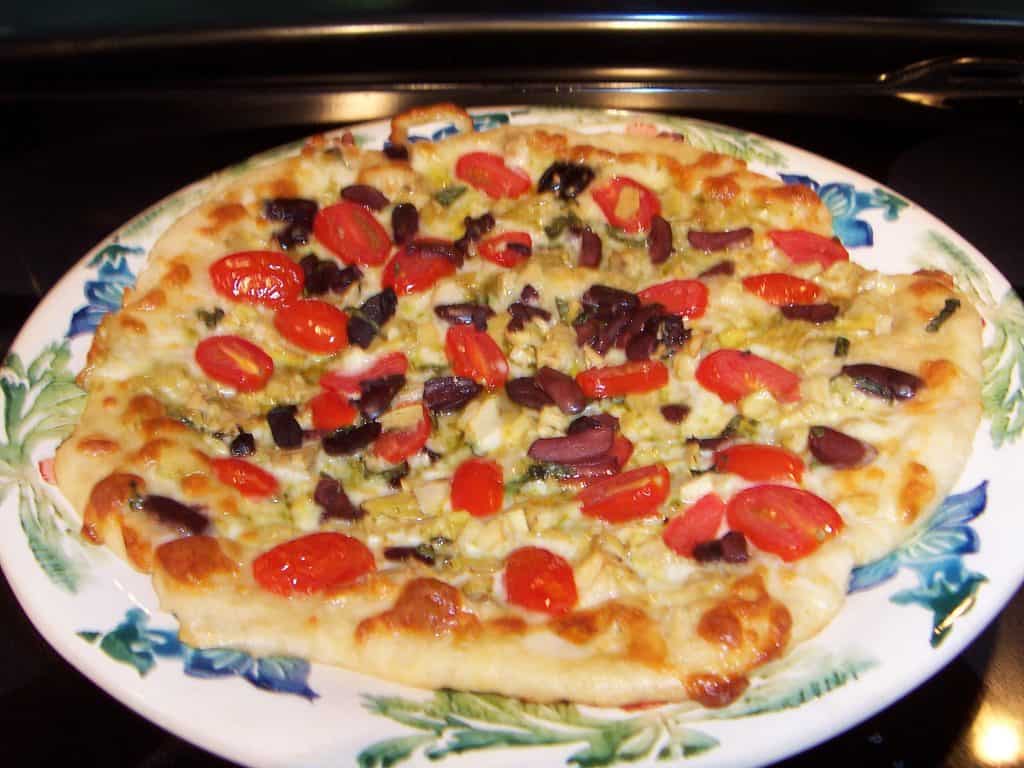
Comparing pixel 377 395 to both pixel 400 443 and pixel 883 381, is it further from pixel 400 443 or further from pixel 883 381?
pixel 883 381

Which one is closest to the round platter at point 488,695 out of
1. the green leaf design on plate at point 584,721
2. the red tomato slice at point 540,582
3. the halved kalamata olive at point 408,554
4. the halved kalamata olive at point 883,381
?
the green leaf design on plate at point 584,721

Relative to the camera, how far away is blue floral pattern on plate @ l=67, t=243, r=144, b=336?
4.13m

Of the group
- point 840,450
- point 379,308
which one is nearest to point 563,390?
point 379,308

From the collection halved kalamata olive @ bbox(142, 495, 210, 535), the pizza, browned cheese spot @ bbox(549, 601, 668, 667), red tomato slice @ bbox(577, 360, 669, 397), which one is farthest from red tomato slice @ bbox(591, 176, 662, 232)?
halved kalamata olive @ bbox(142, 495, 210, 535)

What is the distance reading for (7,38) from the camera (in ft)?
20.8

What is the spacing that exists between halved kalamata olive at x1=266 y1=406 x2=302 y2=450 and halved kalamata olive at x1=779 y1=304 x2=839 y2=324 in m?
1.84

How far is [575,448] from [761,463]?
0.60 meters

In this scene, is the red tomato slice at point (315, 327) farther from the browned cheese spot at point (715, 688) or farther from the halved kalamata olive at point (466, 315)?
the browned cheese spot at point (715, 688)

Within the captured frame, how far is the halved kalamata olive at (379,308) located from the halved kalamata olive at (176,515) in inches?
43.4

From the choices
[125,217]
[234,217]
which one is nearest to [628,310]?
[234,217]

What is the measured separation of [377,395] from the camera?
3.86 meters

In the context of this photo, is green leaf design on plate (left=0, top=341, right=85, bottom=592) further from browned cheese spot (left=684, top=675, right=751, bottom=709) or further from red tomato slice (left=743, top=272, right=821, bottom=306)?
red tomato slice (left=743, top=272, right=821, bottom=306)

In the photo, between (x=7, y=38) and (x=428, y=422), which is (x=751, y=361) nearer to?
(x=428, y=422)

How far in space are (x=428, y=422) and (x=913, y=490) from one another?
1598mm
